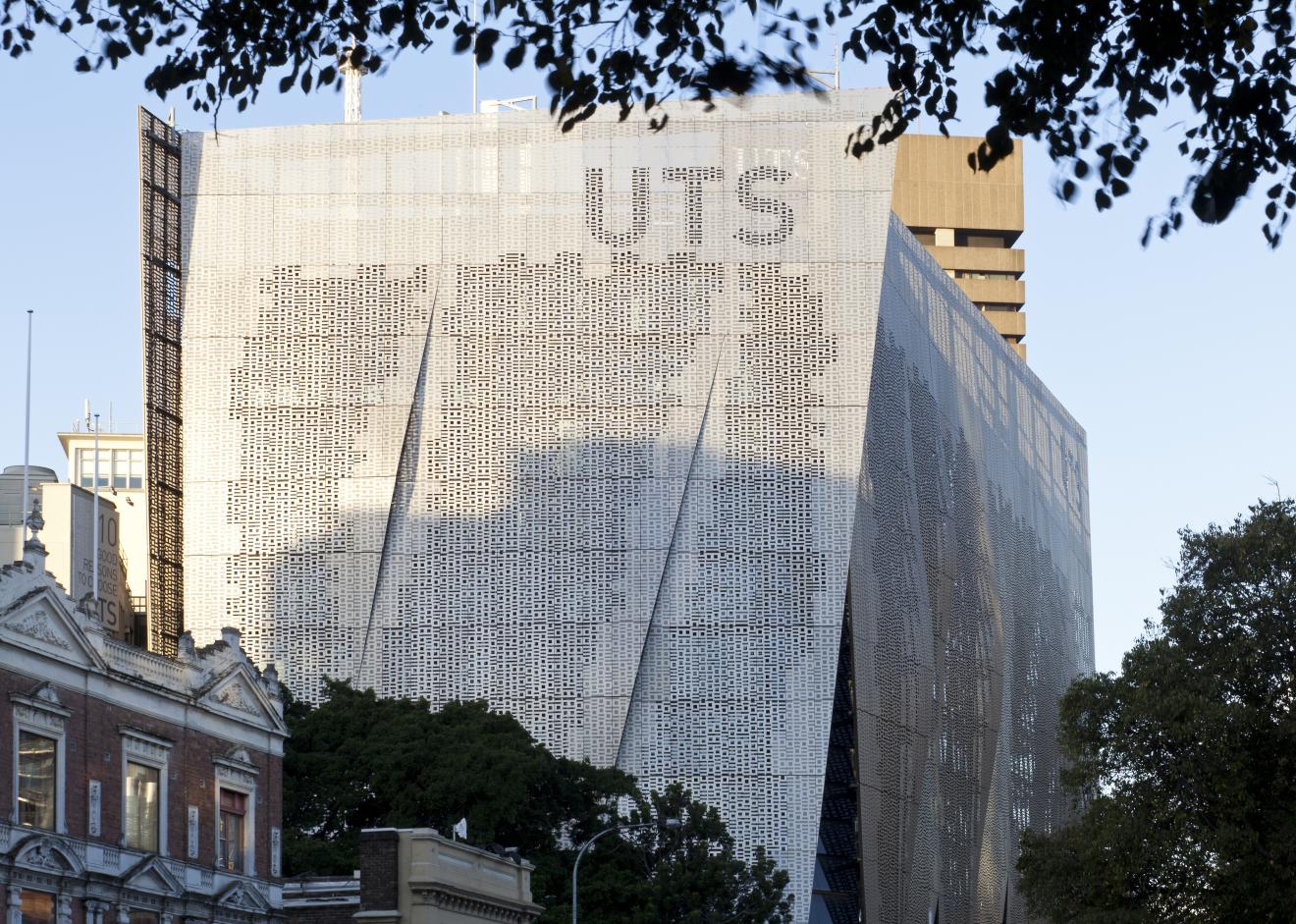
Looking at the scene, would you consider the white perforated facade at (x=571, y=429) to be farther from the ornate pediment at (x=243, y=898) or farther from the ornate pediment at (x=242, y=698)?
the ornate pediment at (x=243, y=898)

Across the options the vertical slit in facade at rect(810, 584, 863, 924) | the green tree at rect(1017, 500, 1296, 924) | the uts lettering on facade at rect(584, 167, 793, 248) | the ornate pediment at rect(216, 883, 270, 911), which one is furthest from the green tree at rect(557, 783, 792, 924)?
the uts lettering on facade at rect(584, 167, 793, 248)

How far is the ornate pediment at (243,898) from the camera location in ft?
168

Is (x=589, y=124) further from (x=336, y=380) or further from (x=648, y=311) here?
(x=336, y=380)

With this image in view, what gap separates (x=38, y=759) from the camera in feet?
149

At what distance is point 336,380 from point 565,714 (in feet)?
48.2

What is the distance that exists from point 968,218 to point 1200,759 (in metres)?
100

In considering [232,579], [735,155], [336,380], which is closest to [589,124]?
[735,155]

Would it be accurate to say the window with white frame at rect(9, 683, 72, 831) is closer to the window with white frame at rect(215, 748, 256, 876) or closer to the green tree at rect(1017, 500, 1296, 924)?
the window with white frame at rect(215, 748, 256, 876)

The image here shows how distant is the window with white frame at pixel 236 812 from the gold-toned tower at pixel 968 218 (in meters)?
104

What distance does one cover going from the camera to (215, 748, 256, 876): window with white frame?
52.3 m

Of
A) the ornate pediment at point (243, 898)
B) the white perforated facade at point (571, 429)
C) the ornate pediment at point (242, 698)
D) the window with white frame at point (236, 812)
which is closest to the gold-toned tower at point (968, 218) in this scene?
the white perforated facade at point (571, 429)

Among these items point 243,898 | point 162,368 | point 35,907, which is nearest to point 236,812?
point 243,898

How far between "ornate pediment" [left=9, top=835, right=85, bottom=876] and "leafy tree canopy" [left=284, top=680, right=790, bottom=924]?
1742cm

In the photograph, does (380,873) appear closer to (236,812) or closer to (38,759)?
(236,812)
